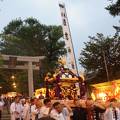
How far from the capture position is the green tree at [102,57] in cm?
3909

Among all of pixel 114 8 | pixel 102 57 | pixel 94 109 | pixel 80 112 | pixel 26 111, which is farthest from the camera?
pixel 102 57

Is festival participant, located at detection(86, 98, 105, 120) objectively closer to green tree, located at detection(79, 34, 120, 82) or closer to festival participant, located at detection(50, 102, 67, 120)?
festival participant, located at detection(50, 102, 67, 120)

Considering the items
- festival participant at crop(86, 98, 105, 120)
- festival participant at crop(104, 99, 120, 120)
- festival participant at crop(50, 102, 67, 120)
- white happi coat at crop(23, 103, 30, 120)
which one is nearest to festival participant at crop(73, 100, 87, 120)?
festival participant at crop(86, 98, 105, 120)

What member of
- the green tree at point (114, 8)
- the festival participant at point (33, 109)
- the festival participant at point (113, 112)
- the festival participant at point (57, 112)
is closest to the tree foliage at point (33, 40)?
the green tree at point (114, 8)

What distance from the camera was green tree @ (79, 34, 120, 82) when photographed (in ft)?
128

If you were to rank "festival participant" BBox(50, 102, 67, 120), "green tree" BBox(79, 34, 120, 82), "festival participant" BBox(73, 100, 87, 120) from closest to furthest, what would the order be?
"festival participant" BBox(50, 102, 67, 120), "festival participant" BBox(73, 100, 87, 120), "green tree" BBox(79, 34, 120, 82)

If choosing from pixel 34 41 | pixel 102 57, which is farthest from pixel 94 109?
pixel 34 41

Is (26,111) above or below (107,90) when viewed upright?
below

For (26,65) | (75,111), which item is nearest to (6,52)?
(26,65)

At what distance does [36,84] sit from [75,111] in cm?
3861

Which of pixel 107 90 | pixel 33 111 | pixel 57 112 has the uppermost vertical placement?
pixel 107 90

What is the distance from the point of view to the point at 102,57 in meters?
39.7

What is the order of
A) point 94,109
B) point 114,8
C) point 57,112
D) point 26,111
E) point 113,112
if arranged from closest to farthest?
point 57,112
point 113,112
point 94,109
point 26,111
point 114,8

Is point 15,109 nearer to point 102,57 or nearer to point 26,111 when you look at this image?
point 26,111
